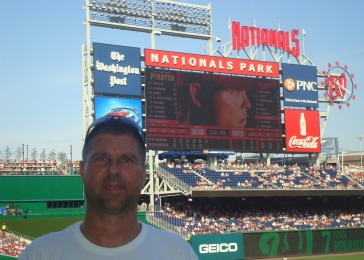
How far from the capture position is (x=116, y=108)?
3947cm

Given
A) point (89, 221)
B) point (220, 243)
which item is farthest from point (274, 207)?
point (89, 221)

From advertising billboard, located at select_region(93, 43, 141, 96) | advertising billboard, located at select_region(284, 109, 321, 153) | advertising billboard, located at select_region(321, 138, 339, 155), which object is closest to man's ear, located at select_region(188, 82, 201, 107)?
advertising billboard, located at select_region(93, 43, 141, 96)

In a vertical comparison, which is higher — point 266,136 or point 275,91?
point 275,91

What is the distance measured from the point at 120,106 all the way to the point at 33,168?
8998mm

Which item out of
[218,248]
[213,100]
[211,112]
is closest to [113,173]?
[218,248]

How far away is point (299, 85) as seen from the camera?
47.9 metres

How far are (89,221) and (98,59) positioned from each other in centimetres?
Answer: 3804

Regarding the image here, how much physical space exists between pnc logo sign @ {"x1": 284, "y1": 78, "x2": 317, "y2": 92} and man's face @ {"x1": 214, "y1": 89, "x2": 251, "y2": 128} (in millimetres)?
5271

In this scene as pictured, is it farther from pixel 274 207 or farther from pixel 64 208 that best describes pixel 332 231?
pixel 64 208

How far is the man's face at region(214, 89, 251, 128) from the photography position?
4250 centimetres

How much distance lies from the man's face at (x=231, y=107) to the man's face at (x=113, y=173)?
39.7 m

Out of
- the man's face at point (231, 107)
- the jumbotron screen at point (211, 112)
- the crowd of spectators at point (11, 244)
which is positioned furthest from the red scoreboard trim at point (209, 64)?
the crowd of spectators at point (11, 244)

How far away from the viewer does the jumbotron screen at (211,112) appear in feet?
132

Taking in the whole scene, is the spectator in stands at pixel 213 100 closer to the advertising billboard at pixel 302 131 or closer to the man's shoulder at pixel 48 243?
the advertising billboard at pixel 302 131
